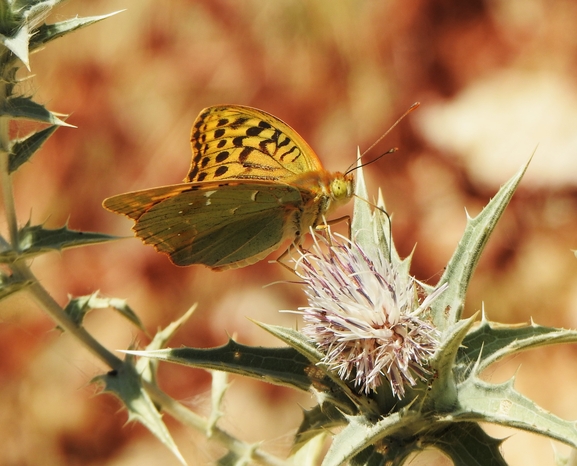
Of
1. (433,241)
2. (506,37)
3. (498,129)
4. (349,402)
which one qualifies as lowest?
(349,402)

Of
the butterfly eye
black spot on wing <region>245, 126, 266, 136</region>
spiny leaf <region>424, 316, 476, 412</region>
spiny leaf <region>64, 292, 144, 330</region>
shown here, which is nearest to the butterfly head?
the butterfly eye

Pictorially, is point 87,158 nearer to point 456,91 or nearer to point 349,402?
point 456,91

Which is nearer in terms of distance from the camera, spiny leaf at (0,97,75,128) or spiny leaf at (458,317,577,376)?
spiny leaf at (458,317,577,376)

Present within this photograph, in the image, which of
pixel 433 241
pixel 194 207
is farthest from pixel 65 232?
pixel 433 241

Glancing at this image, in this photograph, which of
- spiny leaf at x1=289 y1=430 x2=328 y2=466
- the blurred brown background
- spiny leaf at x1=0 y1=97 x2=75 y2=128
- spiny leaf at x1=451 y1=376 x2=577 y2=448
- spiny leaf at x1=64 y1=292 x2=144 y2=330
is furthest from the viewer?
the blurred brown background

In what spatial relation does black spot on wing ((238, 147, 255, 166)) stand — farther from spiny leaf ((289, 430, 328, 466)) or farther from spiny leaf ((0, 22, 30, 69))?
spiny leaf ((289, 430, 328, 466))
